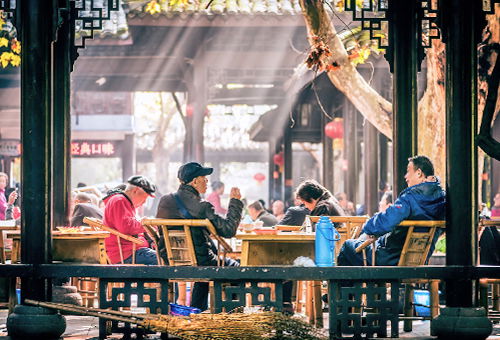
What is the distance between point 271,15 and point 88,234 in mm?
8248

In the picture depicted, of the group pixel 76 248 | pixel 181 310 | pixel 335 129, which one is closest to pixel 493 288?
pixel 181 310

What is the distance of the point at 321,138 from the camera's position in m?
23.5

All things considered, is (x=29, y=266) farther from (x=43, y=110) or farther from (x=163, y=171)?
(x=163, y=171)

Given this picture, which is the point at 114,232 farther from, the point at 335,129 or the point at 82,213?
the point at 335,129

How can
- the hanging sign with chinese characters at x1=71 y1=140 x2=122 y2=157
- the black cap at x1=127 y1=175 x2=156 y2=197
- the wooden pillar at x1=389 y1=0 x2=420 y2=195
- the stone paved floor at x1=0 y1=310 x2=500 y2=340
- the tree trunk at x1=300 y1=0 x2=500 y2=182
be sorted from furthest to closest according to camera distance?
the hanging sign with chinese characters at x1=71 y1=140 x2=122 y2=157, the tree trunk at x1=300 y1=0 x2=500 y2=182, the black cap at x1=127 y1=175 x2=156 y2=197, the wooden pillar at x1=389 y1=0 x2=420 y2=195, the stone paved floor at x1=0 y1=310 x2=500 y2=340

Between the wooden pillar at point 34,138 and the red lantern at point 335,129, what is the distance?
518 inches

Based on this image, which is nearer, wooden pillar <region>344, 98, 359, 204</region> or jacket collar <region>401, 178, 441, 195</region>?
jacket collar <region>401, 178, 441, 195</region>

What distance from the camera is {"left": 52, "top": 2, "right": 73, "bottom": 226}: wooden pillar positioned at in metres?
9.91

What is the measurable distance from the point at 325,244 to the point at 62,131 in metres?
3.69

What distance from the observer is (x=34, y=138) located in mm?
7469

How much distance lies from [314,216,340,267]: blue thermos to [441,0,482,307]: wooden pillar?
2.94 feet

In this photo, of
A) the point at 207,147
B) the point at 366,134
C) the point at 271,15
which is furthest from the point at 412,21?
the point at 207,147

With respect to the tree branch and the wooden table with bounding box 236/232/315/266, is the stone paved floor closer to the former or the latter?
the wooden table with bounding box 236/232/315/266

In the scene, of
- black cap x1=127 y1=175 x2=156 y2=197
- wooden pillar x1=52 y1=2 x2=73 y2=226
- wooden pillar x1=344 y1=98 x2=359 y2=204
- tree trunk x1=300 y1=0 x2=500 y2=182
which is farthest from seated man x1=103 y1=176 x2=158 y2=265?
wooden pillar x1=344 y1=98 x2=359 y2=204
